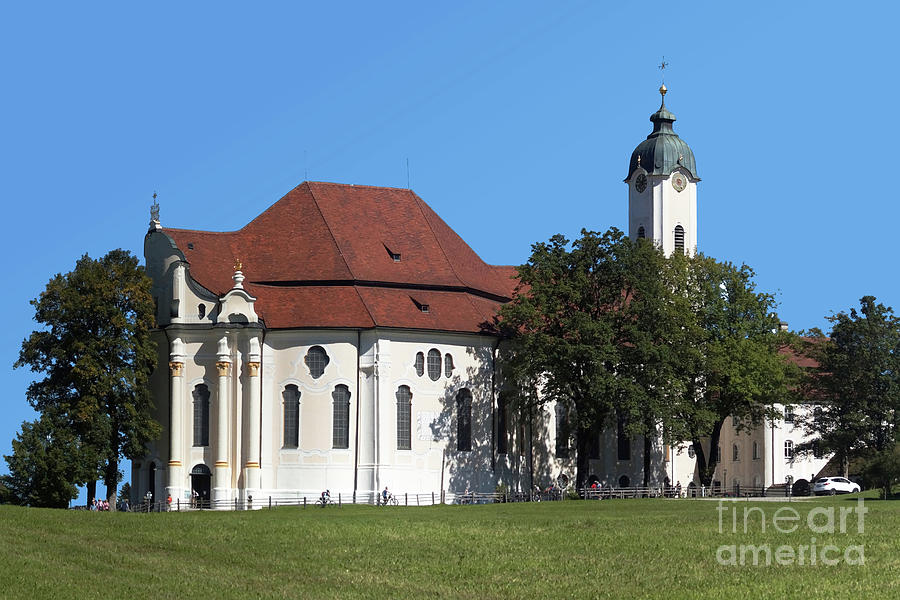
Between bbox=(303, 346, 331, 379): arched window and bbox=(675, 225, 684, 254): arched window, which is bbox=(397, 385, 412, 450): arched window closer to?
bbox=(303, 346, 331, 379): arched window

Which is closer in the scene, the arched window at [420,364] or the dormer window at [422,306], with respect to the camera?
the arched window at [420,364]

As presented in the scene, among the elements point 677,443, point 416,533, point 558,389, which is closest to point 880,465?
point 677,443

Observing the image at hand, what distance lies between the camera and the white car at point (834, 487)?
9088cm

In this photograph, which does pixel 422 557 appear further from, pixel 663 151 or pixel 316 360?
pixel 663 151

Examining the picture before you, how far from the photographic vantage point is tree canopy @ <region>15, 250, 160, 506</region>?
258ft

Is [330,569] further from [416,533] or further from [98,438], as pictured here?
[98,438]

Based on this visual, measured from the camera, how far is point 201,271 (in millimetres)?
86812

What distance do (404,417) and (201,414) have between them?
34.6 feet

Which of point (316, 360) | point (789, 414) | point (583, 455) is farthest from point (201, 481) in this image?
point (789, 414)

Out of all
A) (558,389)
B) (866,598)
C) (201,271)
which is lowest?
(866,598)

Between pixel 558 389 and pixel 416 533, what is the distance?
1263 inches

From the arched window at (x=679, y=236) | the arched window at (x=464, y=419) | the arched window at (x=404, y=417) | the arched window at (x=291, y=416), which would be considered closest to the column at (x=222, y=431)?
the arched window at (x=291, y=416)

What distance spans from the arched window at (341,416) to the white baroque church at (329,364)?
7 cm

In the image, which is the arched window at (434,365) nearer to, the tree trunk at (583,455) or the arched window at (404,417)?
the arched window at (404,417)
